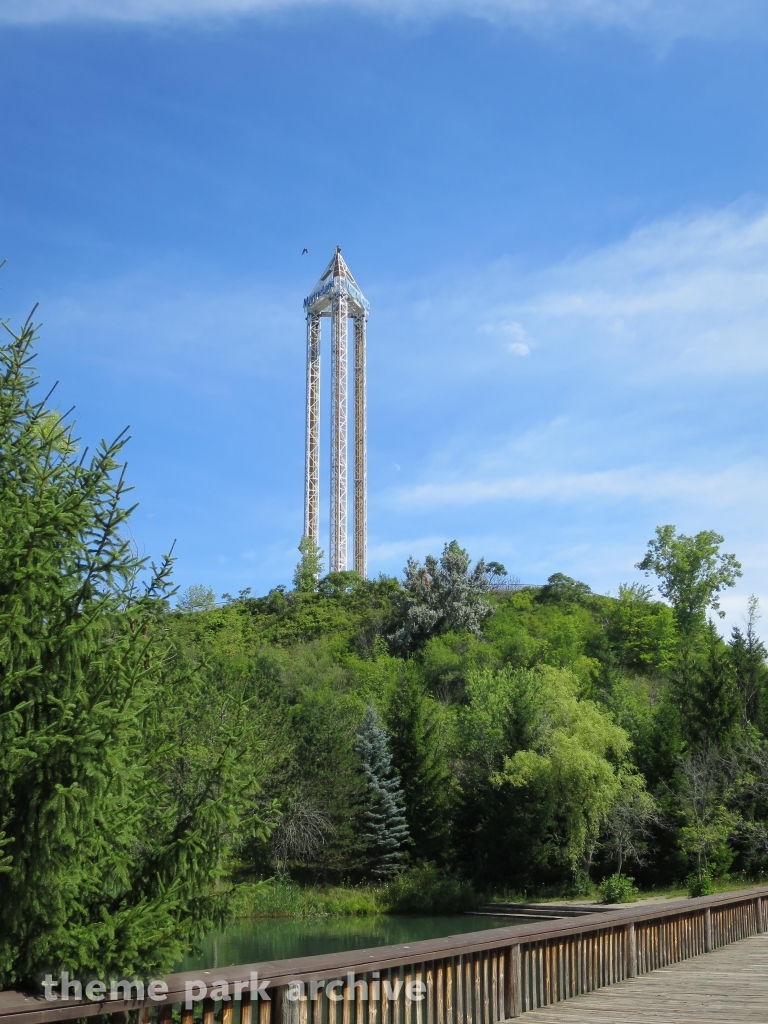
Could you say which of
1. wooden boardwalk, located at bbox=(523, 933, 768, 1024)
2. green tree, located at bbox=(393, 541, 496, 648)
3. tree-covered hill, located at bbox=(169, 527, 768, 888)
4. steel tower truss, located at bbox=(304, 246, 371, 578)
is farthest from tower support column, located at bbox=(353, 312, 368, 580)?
wooden boardwalk, located at bbox=(523, 933, 768, 1024)

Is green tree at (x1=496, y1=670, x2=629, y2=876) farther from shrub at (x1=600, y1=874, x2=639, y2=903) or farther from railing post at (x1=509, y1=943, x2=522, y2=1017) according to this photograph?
railing post at (x1=509, y1=943, x2=522, y2=1017)

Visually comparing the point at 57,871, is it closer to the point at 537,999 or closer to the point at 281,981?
the point at 281,981

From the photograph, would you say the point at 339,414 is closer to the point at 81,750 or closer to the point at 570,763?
the point at 570,763

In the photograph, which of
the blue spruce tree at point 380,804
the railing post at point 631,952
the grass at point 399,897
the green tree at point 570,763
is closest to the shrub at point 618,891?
the grass at point 399,897

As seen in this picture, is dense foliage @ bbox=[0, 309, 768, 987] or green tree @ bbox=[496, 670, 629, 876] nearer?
dense foliage @ bbox=[0, 309, 768, 987]

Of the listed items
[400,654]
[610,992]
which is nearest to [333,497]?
[400,654]

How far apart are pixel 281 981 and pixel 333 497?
71012mm

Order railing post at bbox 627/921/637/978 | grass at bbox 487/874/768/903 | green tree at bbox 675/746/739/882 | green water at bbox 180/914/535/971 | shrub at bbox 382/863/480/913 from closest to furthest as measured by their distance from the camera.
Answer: railing post at bbox 627/921/637/978, green water at bbox 180/914/535/971, green tree at bbox 675/746/739/882, grass at bbox 487/874/768/903, shrub at bbox 382/863/480/913

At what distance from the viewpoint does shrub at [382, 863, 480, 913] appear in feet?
116

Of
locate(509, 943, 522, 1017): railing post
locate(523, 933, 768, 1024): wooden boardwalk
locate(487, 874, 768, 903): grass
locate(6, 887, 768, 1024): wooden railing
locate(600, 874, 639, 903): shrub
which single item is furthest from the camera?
Answer: locate(487, 874, 768, 903): grass

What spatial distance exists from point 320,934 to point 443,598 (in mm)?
36969

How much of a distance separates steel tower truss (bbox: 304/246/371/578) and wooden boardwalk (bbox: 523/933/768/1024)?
219 ft

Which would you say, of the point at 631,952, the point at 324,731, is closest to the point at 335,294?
the point at 324,731

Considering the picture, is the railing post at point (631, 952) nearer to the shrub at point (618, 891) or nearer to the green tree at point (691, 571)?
the shrub at point (618, 891)
